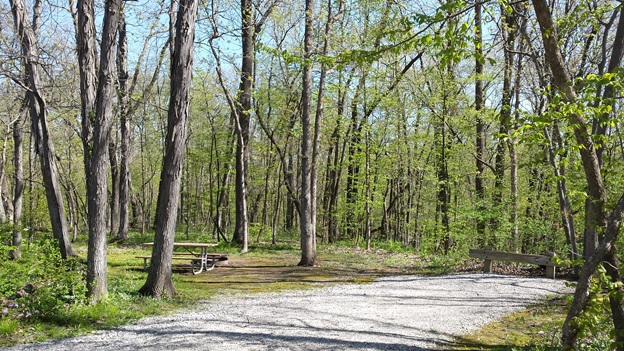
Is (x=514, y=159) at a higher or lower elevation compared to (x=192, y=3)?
lower

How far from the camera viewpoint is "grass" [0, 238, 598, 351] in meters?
6.13

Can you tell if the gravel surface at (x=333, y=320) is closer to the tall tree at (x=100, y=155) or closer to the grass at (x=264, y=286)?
the grass at (x=264, y=286)

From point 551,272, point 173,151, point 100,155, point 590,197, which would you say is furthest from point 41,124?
point 551,272

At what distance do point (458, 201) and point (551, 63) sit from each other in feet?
61.9

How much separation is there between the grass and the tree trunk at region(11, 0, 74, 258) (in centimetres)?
168

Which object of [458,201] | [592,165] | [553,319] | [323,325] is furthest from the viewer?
[458,201]

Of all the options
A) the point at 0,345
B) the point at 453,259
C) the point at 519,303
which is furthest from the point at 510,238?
the point at 0,345

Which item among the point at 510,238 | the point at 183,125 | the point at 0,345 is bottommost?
the point at 0,345

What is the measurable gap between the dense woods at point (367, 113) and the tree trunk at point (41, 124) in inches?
1.8

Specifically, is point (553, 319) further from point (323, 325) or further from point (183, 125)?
point (183, 125)

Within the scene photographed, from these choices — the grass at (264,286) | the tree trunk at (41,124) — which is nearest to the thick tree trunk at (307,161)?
the grass at (264,286)

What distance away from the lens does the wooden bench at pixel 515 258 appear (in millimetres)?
11500

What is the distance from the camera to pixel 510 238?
15031mm

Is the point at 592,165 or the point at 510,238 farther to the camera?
the point at 510,238
